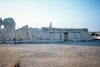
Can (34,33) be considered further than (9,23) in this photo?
Yes

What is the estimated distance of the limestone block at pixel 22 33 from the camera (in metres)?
14.6

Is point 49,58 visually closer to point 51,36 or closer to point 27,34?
point 27,34

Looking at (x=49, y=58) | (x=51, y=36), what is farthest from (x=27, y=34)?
(x=49, y=58)

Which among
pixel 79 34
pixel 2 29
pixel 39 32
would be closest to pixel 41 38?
pixel 39 32

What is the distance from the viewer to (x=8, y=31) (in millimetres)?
14242

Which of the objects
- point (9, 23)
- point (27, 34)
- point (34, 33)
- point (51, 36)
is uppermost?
point (9, 23)

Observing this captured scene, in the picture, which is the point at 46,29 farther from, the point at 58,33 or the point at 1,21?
the point at 1,21

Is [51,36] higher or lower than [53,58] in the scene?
higher

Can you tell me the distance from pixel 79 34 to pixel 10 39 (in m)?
10.1

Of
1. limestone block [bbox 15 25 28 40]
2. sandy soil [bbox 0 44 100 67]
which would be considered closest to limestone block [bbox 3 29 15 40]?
limestone block [bbox 15 25 28 40]

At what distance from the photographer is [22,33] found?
14742 mm

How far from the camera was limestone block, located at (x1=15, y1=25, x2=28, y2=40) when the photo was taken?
1459 centimetres

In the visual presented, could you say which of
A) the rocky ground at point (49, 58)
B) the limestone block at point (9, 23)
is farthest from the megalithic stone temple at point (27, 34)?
the rocky ground at point (49, 58)

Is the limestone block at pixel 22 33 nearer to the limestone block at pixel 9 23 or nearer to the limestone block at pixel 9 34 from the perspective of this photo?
the limestone block at pixel 9 34
